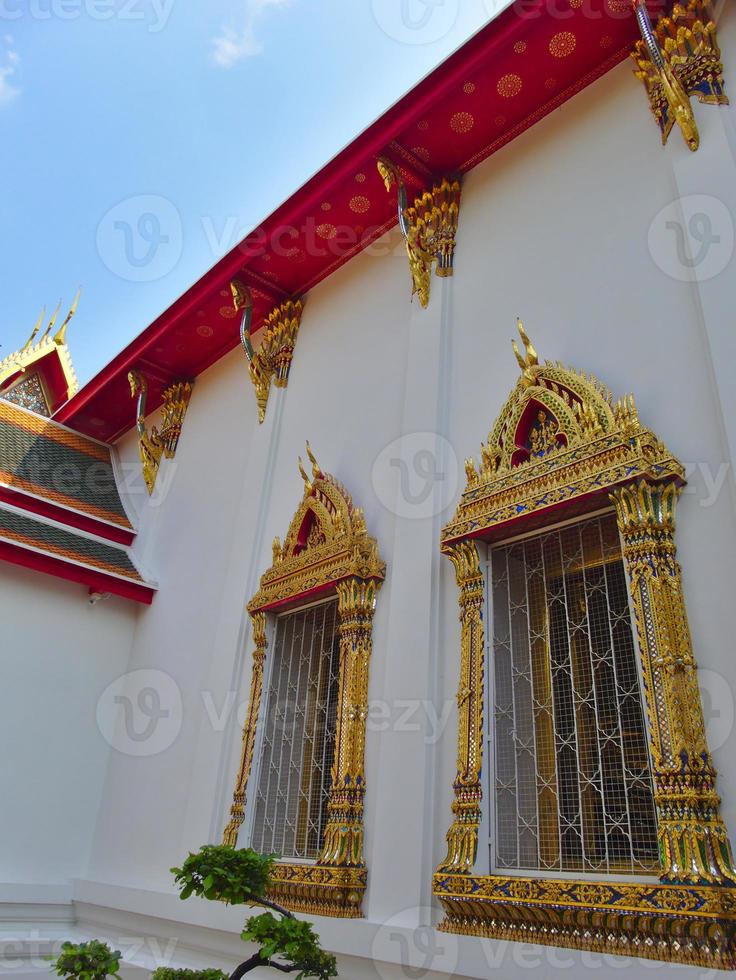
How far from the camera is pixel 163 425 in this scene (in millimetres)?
5922

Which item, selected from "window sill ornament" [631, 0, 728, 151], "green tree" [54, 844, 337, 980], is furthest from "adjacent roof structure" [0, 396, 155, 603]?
"window sill ornament" [631, 0, 728, 151]

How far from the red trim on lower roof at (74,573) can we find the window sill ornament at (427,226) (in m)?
2.65

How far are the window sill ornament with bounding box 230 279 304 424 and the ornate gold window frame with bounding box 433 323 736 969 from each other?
2016 mm

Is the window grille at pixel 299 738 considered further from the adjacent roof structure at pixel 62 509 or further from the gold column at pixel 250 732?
the adjacent roof structure at pixel 62 509

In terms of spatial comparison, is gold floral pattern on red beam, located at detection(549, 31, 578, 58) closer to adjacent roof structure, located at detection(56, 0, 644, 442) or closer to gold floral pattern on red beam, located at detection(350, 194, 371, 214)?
adjacent roof structure, located at detection(56, 0, 644, 442)

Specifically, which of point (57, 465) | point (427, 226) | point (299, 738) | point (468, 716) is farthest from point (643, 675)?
point (57, 465)

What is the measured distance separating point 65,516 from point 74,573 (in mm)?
590

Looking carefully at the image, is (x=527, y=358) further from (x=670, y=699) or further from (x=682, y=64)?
(x=670, y=699)

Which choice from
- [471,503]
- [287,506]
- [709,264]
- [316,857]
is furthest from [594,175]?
[316,857]

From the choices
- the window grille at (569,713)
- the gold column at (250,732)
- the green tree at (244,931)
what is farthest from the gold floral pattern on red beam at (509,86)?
the green tree at (244,931)

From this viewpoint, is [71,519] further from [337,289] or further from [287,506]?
[337,289]

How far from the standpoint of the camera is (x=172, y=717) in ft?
14.5

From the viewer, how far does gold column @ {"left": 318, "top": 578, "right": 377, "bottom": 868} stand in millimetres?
2938

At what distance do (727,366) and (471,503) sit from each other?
1.00m
